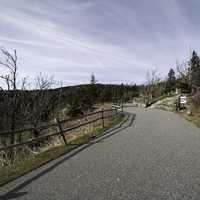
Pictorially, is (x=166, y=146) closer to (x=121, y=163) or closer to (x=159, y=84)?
(x=121, y=163)

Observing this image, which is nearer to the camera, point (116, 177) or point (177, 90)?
point (116, 177)

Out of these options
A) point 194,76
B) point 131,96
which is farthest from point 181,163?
point 131,96

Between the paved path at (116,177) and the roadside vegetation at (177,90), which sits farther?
the roadside vegetation at (177,90)

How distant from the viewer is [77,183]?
5.14 meters

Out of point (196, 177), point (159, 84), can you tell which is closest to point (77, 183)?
point (196, 177)

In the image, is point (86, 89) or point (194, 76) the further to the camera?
point (86, 89)

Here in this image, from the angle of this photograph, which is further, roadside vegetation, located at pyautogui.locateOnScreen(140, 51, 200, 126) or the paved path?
roadside vegetation, located at pyautogui.locateOnScreen(140, 51, 200, 126)

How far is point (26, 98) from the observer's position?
17.6 meters

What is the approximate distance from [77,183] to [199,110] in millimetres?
20160

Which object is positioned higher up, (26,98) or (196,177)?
(26,98)

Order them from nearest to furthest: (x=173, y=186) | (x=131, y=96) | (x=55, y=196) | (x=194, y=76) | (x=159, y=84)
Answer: (x=55, y=196), (x=173, y=186), (x=194, y=76), (x=159, y=84), (x=131, y=96)

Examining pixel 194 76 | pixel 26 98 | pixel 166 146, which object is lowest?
pixel 166 146

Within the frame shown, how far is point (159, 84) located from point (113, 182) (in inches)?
3203

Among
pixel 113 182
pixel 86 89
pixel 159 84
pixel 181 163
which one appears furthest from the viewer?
pixel 159 84
